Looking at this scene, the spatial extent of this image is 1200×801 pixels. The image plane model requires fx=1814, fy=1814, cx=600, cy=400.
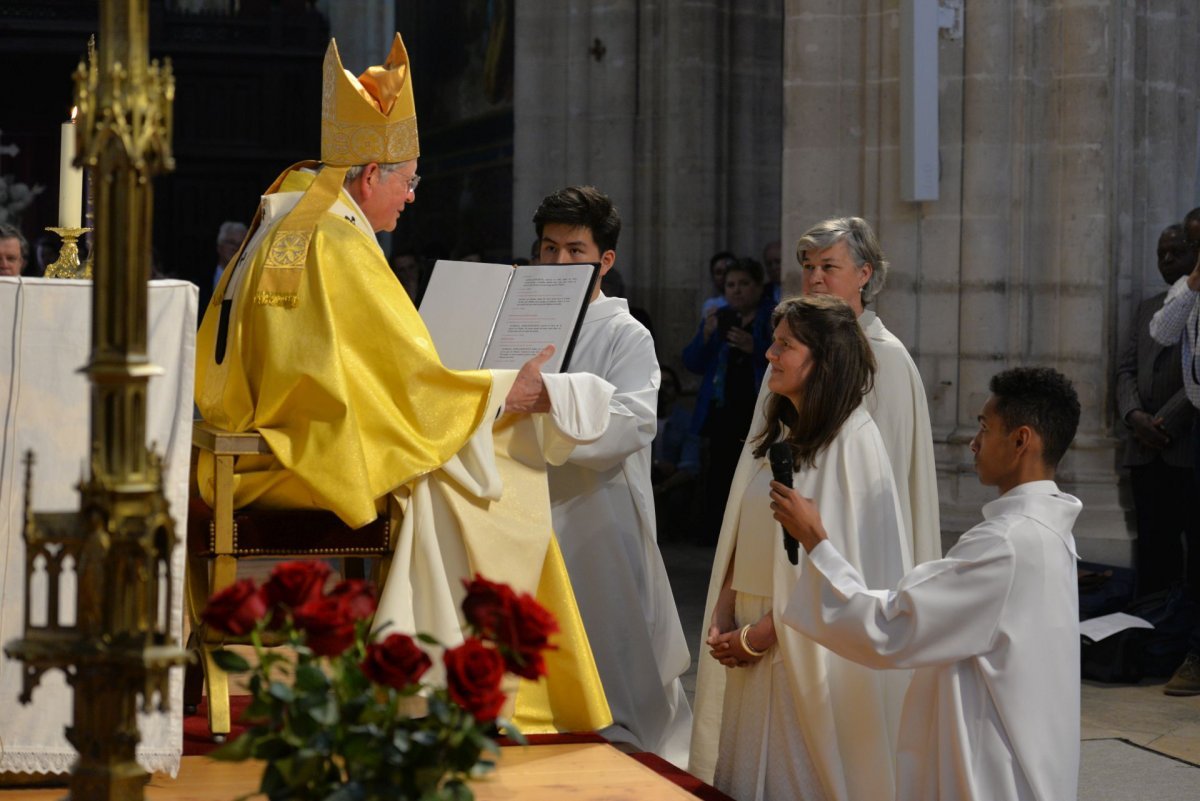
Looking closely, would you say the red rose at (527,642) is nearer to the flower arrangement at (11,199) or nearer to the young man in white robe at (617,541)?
the young man in white robe at (617,541)

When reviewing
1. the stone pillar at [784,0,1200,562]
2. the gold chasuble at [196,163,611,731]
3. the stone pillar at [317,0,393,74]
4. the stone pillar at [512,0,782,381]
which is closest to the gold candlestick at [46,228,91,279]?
the gold chasuble at [196,163,611,731]

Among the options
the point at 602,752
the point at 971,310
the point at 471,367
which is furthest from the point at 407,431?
the point at 971,310

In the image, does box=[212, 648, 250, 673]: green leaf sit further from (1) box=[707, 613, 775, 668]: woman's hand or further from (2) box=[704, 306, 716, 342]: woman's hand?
(2) box=[704, 306, 716, 342]: woman's hand

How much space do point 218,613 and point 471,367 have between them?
8.63ft

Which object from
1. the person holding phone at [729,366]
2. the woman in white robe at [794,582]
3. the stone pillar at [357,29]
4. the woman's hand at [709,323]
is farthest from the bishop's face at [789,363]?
the stone pillar at [357,29]

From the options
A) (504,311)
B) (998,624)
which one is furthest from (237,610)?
(504,311)

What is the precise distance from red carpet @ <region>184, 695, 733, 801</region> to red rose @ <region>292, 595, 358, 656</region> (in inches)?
79.3

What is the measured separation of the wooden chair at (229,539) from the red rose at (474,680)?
7.02 ft

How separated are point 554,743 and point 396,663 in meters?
2.40

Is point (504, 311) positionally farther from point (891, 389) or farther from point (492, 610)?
point (492, 610)

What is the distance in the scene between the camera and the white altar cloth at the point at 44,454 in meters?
3.56

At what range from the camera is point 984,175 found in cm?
743

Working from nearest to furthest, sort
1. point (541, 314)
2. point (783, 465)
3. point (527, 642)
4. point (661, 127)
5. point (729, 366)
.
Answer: point (527, 642) → point (783, 465) → point (541, 314) → point (729, 366) → point (661, 127)

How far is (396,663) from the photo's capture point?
2.09 meters
